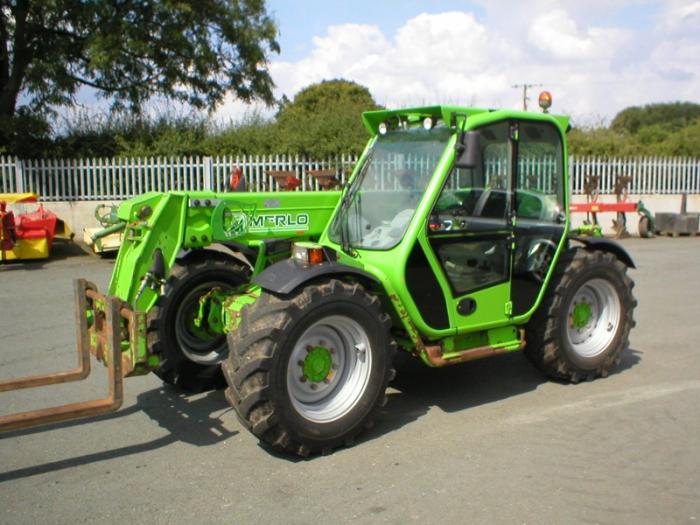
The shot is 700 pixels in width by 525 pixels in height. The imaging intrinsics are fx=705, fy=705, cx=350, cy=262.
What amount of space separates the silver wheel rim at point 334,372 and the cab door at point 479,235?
0.78 metres

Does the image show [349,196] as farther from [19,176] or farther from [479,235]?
[19,176]

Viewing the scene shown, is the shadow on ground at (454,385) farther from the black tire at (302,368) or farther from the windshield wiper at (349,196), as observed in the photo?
the windshield wiper at (349,196)

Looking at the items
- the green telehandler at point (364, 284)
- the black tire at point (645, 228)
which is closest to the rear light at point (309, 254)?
the green telehandler at point (364, 284)

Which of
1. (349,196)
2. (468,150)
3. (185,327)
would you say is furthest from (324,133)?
(468,150)

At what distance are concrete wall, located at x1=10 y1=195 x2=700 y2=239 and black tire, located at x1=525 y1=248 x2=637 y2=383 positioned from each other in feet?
36.4

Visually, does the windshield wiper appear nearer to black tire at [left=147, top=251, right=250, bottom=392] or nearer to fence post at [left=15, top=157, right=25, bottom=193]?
black tire at [left=147, top=251, right=250, bottom=392]

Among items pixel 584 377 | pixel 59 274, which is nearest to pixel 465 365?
pixel 584 377

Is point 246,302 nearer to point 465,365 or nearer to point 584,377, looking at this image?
point 465,365

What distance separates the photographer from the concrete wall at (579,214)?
16359 millimetres

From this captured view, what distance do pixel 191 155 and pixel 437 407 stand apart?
14.6 metres

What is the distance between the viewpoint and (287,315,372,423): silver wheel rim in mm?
4402

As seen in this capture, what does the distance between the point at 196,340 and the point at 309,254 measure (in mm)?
1548

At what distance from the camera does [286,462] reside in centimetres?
427

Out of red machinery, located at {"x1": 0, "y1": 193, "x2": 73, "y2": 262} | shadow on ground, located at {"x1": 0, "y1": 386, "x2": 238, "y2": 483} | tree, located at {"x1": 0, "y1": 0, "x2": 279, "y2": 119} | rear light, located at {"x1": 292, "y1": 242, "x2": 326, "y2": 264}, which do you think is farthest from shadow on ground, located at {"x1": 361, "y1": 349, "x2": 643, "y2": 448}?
tree, located at {"x1": 0, "y1": 0, "x2": 279, "y2": 119}
